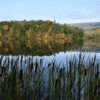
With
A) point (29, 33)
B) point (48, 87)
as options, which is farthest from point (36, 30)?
point (48, 87)

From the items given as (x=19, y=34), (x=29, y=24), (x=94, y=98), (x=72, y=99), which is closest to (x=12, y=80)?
(x=72, y=99)

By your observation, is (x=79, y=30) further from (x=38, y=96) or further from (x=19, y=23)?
(x=38, y=96)

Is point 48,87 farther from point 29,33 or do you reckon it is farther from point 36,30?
point 36,30

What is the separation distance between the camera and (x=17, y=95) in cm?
307

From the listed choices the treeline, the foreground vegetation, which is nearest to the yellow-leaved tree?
the treeline

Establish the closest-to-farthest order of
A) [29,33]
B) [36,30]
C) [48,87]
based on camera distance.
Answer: [48,87]
[29,33]
[36,30]

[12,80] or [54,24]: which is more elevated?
[54,24]

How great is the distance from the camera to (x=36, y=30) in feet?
183

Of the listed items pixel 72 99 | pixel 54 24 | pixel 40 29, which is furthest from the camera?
pixel 54 24

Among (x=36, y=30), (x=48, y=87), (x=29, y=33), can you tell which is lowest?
(x=48, y=87)

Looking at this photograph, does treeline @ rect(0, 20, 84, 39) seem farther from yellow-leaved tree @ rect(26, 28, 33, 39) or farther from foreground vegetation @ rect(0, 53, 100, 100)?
foreground vegetation @ rect(0, 53, 100, 100)

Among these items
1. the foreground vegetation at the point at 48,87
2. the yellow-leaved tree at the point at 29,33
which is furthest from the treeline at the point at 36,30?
the foreground vegetation at the point at 48,87

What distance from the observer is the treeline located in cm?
5306

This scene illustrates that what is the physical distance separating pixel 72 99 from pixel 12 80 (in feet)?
4.92
